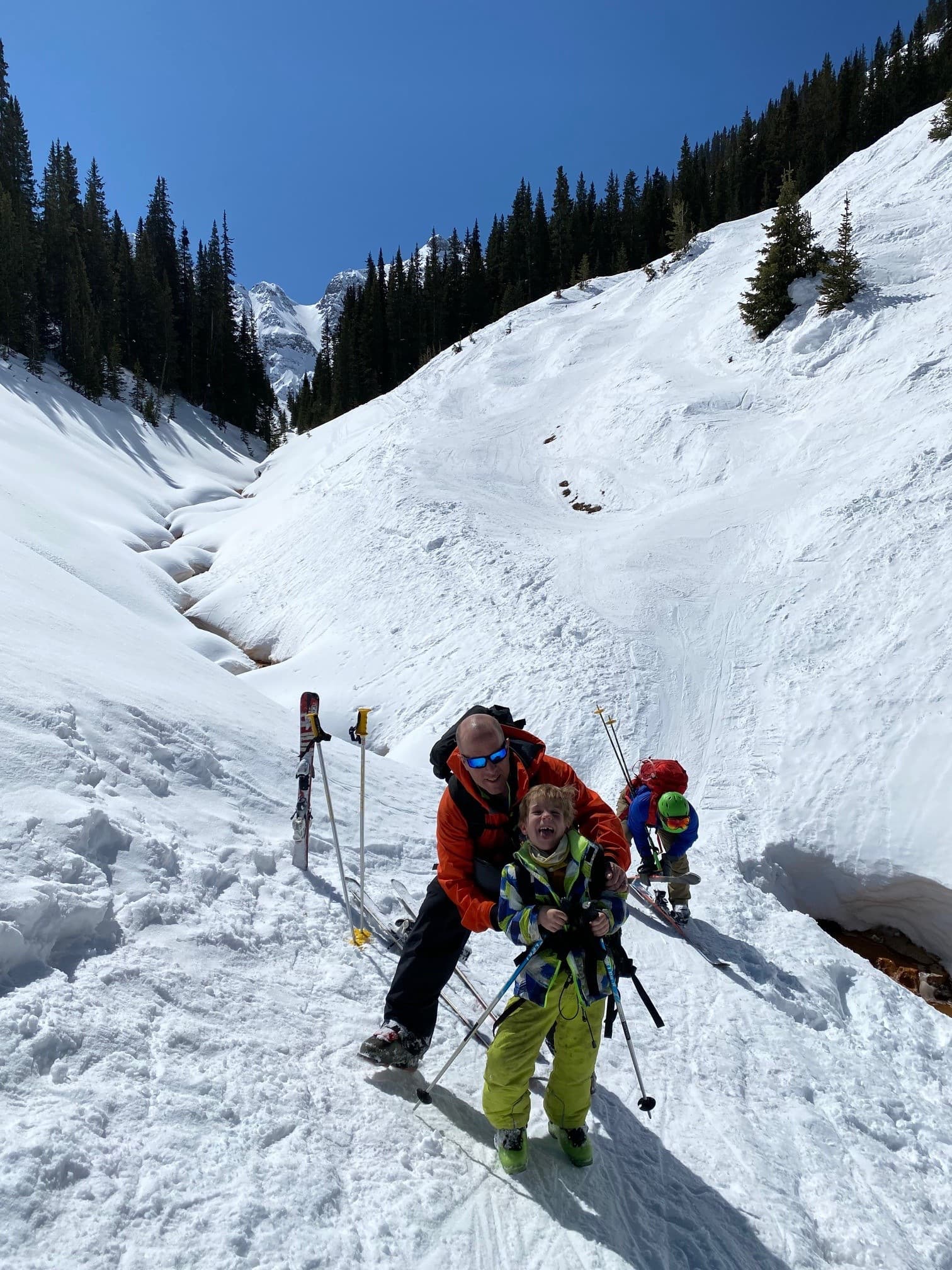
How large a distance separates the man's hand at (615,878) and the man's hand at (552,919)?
263 millimetres

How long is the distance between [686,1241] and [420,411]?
97.7 ft

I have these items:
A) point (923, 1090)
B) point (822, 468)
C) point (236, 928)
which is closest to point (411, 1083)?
point (236, 928)

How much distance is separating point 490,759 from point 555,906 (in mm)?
732

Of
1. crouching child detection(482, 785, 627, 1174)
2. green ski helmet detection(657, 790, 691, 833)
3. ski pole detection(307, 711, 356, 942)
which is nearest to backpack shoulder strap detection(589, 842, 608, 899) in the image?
crouching child detection(482, 785, 627, 1174)

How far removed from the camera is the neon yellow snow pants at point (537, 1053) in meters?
3.14

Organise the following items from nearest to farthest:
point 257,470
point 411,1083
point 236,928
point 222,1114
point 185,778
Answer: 1. point 222,1114
2. point 411,1083
3. point 236,928
4. point 185,778
5. point 257,470

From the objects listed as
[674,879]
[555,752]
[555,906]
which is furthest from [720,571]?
[555,906]

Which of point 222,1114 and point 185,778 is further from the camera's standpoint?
point 185,778

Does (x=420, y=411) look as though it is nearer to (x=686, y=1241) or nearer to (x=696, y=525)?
(x=696, y=525)

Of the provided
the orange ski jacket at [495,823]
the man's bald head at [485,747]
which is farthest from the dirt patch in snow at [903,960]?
the man's bald head at [485,747]

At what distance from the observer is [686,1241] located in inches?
125

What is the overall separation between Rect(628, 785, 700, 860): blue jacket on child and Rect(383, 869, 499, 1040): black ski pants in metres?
3.23

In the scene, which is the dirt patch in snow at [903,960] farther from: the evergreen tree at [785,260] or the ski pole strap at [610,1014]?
the evergreen tree at [785,260]

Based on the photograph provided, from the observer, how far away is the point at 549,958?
10.1ft
